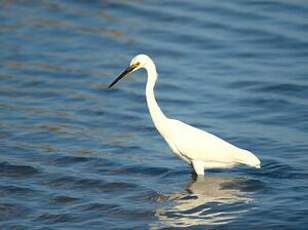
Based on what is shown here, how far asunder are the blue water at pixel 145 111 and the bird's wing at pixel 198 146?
37cm

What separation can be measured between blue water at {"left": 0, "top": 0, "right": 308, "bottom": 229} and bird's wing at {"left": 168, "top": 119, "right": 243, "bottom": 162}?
1.21 ft

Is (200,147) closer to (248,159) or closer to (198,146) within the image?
(198,146)

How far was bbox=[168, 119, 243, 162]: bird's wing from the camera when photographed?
12.8 m

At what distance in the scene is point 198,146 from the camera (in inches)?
505

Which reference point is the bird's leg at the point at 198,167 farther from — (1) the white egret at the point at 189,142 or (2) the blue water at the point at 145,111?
(2) the blue water at the point at 145,111

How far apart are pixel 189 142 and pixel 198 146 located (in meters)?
0.15

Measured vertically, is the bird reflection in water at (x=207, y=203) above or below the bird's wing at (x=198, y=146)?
below

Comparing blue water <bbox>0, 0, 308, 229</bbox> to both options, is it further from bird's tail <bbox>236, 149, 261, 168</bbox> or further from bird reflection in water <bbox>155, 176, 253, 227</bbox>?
bird's tail <bbox>236, 149, 261, 168</bbox>

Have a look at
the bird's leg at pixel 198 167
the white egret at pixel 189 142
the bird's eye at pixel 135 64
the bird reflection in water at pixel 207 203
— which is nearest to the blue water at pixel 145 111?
the bird reflection in water at pixel 207 203

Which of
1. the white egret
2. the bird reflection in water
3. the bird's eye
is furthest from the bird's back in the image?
the bird's eye

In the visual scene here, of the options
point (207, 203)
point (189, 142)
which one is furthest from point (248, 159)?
point (207, 203)

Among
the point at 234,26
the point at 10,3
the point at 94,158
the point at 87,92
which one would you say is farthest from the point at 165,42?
the point at 94,158

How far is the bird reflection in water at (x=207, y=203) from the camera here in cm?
1127

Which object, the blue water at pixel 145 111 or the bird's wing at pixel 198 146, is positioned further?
the bird's wing at pixel 198 146
